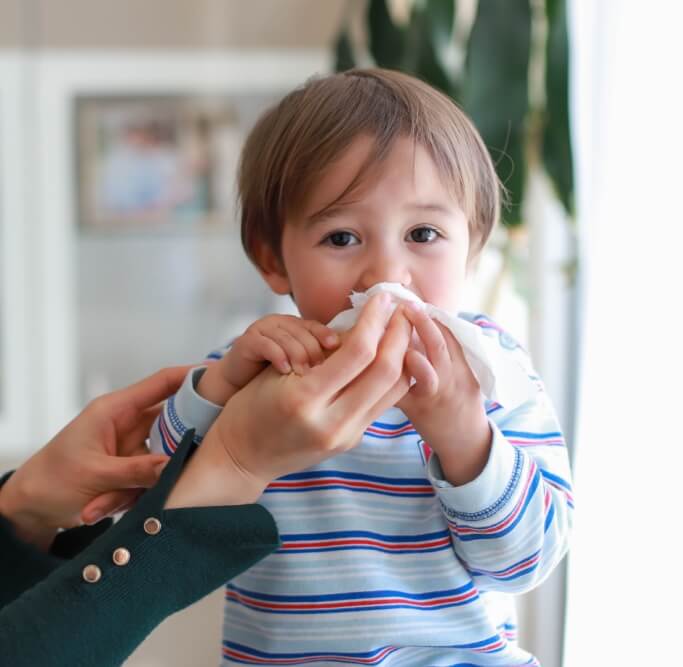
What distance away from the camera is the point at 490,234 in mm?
947

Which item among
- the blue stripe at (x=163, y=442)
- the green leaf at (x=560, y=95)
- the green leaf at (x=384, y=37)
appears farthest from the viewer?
the green leaf at (x=384, y=37)

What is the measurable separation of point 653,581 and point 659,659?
100 mm

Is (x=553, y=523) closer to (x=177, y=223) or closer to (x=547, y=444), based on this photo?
(x=547, y=444)

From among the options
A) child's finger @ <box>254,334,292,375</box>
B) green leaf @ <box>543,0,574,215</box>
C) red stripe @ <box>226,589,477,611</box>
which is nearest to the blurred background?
green leaf @ <box>543,0,574,215</box>

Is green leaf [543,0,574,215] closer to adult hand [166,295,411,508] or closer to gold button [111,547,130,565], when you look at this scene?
adult hand [166,295,411,508]

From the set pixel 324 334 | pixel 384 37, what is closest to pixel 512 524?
pixel 324 334

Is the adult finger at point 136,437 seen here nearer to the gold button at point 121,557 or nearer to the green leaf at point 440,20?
the gold button at point 121,557

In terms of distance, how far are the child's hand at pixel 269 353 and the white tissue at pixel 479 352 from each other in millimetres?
27

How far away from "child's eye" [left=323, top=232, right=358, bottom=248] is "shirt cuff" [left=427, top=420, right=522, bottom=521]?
21 centimetres

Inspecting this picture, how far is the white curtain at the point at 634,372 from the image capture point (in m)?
0.97

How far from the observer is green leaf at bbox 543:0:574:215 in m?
1.43

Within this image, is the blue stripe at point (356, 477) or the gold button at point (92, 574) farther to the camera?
the blue stripe at point (356, 477)

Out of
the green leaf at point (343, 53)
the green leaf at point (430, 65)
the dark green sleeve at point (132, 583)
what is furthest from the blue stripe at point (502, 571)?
the green leaf at point (343, 53)

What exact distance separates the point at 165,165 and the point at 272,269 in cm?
189
